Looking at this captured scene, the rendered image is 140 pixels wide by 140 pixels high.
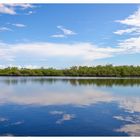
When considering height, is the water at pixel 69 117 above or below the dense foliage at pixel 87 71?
below

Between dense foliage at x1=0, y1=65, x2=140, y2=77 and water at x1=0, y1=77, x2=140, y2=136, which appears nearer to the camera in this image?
water at x1=0, y1=77, x2=140, y2=136

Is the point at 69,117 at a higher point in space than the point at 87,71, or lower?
lower

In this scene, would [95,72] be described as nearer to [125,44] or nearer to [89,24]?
[125,44]

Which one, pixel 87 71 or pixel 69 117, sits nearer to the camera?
pixel 69 117

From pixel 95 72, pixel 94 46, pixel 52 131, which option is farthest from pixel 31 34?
pixel 95 72

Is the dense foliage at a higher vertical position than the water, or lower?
higher

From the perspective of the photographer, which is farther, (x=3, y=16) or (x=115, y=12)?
(x=3, y=16)

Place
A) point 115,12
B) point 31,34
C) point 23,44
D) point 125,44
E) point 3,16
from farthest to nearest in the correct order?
point 125,44, point 23,44, point 31,34, point 3,16, point 115,12

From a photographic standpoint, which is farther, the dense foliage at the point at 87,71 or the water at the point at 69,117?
the dense foliage at the point at 87,71
